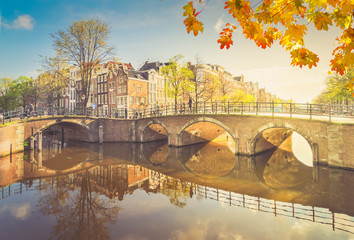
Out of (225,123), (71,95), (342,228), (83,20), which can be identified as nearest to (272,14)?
(342,228)

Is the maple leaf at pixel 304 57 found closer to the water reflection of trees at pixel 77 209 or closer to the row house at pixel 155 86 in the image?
the water reflection of trees at pixel 77 209

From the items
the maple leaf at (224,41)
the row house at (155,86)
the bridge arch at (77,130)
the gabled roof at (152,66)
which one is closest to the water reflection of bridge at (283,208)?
the maple leaf at (224,41)

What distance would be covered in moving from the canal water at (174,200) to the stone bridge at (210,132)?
149cm

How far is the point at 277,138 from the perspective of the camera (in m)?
21.9

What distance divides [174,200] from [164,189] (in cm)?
144

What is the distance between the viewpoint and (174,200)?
9258 mm

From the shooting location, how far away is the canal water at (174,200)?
22.2ft

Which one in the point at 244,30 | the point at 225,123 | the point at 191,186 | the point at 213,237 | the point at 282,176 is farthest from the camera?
the point at 225,123

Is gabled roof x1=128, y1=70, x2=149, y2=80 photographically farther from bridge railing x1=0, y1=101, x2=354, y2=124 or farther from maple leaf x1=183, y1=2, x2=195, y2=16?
maple leaf x1=183, y1=2, x2=195, y2=16

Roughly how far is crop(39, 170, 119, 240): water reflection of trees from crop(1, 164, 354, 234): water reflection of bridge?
0.41 m

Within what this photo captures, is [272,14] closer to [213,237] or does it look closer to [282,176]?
[213,237]

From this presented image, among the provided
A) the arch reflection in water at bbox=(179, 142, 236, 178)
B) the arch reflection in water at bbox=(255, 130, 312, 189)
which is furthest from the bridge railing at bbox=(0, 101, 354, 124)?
the arch reflection in water at bbox=(179, 142, 236, 178)

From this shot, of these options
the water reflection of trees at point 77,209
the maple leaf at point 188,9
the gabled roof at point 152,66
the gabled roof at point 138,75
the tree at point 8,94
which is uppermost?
the gabled roof at point 152,66

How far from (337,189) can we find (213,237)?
7381 mm
